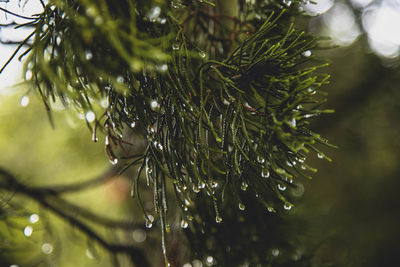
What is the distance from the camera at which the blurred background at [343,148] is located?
219 centimetres

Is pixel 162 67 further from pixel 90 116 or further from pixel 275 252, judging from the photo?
pixel 275 252

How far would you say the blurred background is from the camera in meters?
2.19

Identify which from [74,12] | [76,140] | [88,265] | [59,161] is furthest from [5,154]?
[74,12]

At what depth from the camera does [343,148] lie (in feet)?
8.91

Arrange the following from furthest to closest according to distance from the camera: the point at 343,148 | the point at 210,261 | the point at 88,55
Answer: the point at 343,148
the point at 210,261
the point at 88,55

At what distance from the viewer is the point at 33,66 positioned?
1.39 ft

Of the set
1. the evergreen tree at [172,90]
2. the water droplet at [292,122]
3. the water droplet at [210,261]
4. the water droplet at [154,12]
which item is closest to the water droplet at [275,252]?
the water droplet at [210,261]

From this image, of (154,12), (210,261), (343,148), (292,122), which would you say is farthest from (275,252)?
(343,148)

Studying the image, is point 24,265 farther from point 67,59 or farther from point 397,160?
point 397,160

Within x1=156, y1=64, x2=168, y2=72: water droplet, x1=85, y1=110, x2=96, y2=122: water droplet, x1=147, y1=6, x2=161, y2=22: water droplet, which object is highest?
x1=147, y1=6, x2=161, y2=22: water droplet

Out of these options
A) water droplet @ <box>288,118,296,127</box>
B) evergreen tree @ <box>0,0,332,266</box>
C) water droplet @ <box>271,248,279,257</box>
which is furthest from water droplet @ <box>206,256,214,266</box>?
water droplet @ <box>288,118,296,127</box>

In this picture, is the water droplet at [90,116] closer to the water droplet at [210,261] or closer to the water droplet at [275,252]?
the water droplet at [210,261]

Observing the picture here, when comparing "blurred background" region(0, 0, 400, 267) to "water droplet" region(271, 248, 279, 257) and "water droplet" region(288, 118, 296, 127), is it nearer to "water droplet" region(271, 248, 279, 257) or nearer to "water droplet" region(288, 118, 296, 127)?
"water droplet" region(271, 248, 279, 257)

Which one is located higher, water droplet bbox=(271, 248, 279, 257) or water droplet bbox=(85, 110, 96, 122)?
water droplet bbox=(85, 110, 96, 122)
